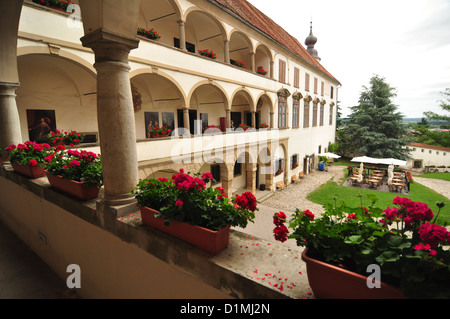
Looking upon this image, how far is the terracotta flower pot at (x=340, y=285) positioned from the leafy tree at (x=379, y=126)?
29582 millimetres

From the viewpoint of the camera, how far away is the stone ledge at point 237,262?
165cm

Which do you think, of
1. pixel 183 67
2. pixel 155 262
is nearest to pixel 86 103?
pixel 183 67

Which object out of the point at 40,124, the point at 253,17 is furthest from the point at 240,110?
the point at 40,124

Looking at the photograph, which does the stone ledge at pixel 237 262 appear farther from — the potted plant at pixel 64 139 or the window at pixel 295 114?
the window at pixel 295 114

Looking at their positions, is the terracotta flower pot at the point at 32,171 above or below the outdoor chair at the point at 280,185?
above

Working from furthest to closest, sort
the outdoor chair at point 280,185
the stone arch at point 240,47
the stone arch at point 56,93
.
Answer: the outdoor chair at point 280,185 < the stone arch at point 240,47 < the stone arch at point 56,93

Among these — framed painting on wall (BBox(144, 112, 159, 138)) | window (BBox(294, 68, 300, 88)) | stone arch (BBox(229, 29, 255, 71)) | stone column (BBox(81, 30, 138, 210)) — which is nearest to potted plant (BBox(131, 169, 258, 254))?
stone column (BBox(81, 30, 138, 210))

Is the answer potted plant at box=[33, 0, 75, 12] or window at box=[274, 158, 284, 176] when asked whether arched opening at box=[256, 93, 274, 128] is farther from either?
potted plant at box=[33, 0, 75, 12]

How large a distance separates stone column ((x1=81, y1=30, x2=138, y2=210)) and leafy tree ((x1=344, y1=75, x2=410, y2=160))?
29.4 m

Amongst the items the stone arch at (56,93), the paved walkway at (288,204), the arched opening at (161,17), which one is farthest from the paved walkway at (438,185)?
the stone arch at (56,93)

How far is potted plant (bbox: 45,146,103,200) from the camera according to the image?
3.31m

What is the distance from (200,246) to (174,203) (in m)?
0.47

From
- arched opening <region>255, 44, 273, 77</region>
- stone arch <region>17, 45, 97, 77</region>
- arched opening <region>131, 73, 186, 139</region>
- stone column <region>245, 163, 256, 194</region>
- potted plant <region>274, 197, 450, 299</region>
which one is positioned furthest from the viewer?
arched opening <region>255, 44, 273, 77</region>
